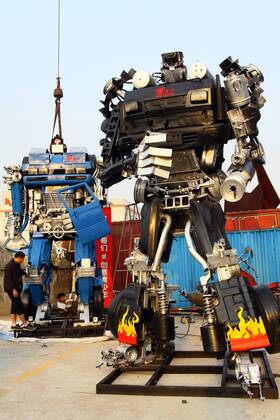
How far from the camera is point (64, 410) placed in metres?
2.95

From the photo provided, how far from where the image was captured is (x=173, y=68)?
4.50 meters

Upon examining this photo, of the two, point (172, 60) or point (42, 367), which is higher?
point (172, 60)

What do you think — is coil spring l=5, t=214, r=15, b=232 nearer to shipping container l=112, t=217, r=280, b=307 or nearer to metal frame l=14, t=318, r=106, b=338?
metal frame l=14, t=318, r=106, b=338

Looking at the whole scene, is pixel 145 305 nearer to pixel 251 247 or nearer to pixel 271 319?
pixel 271 319

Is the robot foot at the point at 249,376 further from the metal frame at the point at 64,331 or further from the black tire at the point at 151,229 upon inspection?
the metal frame at the point at 64,331

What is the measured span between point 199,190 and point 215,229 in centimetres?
44

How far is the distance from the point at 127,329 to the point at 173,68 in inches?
106

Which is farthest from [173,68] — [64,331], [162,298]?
[64,331]

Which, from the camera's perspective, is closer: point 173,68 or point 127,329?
point 127,329

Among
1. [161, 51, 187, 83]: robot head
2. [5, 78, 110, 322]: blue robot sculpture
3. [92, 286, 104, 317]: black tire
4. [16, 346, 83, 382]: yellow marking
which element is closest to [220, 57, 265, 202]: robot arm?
[161, 51, 187, 83]: robot head

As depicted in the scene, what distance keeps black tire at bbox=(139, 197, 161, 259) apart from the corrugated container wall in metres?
7.56

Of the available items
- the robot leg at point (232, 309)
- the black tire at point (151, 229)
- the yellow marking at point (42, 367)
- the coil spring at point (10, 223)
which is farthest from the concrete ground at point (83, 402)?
the coil spring at point (10, 223)

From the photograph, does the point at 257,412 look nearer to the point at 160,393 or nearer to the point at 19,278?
the point at 160,393

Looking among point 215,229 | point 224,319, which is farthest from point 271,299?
point 215,229
